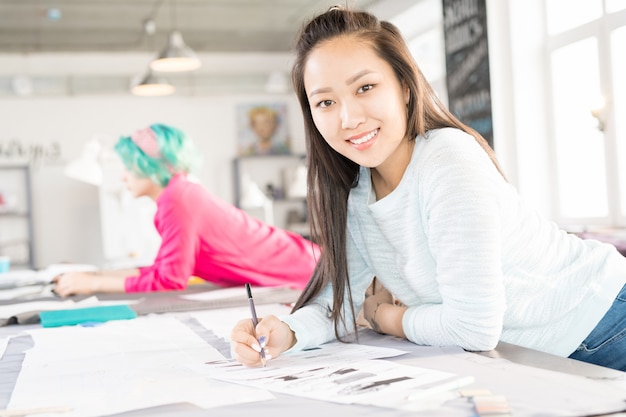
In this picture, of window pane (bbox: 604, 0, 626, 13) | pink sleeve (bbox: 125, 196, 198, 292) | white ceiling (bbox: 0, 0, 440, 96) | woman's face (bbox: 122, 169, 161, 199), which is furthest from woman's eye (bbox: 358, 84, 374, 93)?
white ceiling (bbox: 0, 0, 440, 96)

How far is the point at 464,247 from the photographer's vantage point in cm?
128

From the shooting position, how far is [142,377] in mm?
1236

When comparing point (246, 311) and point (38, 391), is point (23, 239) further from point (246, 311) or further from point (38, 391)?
point (38, 391)

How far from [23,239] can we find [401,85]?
8320mm

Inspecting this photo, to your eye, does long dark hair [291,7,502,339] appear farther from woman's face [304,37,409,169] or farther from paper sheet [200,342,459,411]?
paper sheet [200,342,459,411]

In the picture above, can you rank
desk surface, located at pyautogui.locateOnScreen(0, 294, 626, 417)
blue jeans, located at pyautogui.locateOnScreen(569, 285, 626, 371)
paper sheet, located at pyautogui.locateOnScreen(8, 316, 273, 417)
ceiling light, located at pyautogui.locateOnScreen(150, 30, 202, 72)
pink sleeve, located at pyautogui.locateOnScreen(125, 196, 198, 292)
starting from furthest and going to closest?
ceiling light, located at pyautogui.locateOnScreen(150, 30, 202, 72) → pink sleeve, located at pyautogui.locateOnScreen(125, 196, 198, 292) → blue jeans, located at pyautogui.locateOnScreen(569, 285, 626, 371) → paper sheet, located at pyautogui.locateOnScreen(8, 316, 273, 417) → desk surface, located at pyautogui.locateOnScreen(0, 294, 626, 417)

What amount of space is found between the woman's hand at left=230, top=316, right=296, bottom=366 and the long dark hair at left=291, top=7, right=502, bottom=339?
0.15 metres

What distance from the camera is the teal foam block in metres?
1.95

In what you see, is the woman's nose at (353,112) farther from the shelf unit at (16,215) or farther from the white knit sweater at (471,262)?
the shelf unit at (16,215)

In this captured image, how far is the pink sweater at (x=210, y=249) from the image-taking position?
9.12 ft

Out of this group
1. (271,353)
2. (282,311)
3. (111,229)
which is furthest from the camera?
(111,229)

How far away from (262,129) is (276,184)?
2.49 ft

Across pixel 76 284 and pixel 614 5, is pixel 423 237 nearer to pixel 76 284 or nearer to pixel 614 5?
pixel 76 284

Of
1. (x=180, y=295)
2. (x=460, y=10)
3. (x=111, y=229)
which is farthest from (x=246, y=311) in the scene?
(x=111, y=229)
